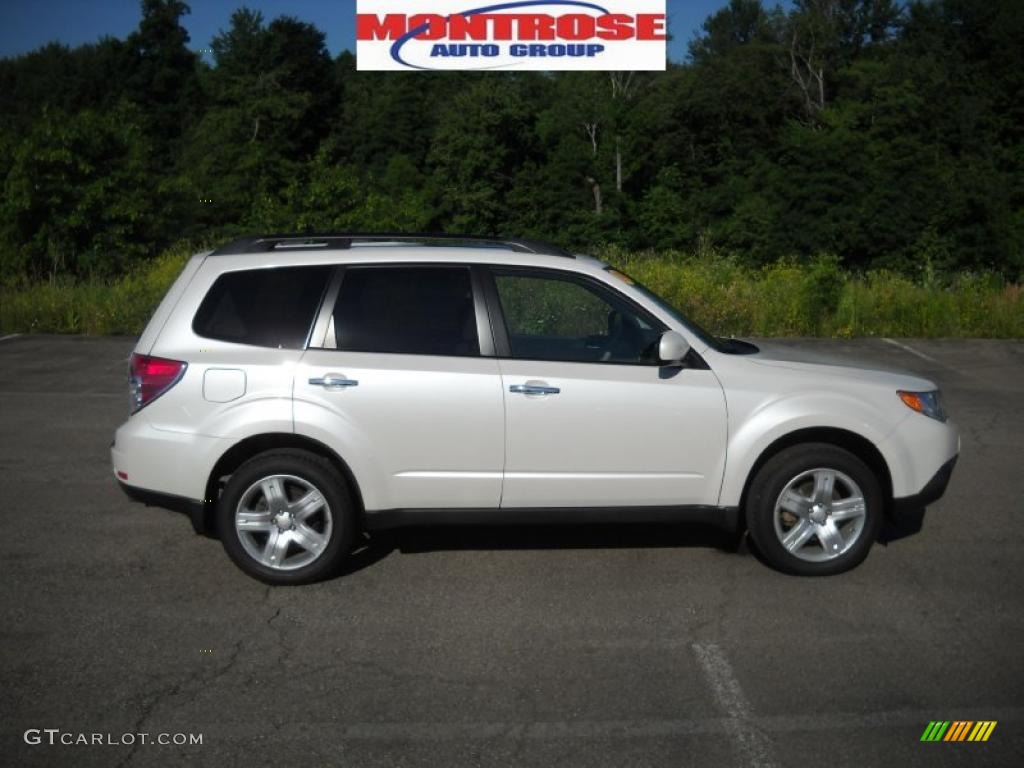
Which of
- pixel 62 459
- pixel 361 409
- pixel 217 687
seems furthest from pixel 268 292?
pixel 62 459

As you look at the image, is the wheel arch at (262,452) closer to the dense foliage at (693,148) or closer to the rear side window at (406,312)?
the rear side window at (406,312)

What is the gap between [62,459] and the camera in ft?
30.6

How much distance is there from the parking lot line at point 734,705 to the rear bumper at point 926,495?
61.2 inches

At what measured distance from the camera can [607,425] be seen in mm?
6141

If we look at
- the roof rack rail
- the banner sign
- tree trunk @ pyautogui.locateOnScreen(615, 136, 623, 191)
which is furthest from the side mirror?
tree trunk @ pyautogui.locateOnScreen(615, 136, 623, 191)

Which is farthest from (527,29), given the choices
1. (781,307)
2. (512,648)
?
(512,648)

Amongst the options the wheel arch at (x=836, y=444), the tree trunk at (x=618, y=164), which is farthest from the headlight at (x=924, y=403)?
the tree trunk at (x=618, y=164)

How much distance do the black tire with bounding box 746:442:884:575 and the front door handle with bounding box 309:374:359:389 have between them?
2.14 metres

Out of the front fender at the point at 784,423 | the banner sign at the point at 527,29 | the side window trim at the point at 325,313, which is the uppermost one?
the banner sign at the point at 527,29

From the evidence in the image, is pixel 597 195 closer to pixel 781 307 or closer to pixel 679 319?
pixel 781 307

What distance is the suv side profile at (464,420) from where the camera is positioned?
611cm

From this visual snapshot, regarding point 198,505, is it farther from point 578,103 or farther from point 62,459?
A: point 578,103

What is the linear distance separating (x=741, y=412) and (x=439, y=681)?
85.0 inches

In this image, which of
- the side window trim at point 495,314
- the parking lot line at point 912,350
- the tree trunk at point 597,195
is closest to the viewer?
the side window trim at point 495,314
